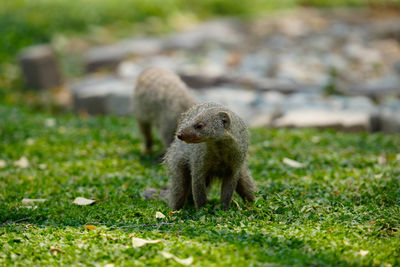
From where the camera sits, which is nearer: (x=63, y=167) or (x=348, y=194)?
(x=348, y=194)

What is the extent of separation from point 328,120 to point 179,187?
388 centimetres

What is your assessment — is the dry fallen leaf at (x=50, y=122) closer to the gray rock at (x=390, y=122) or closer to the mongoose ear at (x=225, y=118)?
the mongoose ear at (x=225, y=118)

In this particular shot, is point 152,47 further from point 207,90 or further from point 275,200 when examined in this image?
point 275,200

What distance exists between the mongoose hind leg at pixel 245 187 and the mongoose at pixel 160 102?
5.20ft

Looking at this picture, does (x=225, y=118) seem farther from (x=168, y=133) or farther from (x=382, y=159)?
(x=382, y=159)

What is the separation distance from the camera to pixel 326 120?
7375mm

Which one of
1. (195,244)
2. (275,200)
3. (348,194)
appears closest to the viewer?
(195,244)

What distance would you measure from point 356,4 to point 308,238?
51.4ft

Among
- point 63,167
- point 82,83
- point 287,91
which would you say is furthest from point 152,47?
point 63,167

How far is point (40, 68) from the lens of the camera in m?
9.97

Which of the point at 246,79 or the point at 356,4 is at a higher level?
the point at 356,4

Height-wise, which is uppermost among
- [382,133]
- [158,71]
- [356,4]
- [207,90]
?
[356,4]

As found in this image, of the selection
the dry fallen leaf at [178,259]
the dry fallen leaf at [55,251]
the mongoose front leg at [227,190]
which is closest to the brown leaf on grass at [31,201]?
the dry fallen leaf at [55,251]

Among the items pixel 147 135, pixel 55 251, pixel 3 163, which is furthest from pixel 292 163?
pixel 3 163
